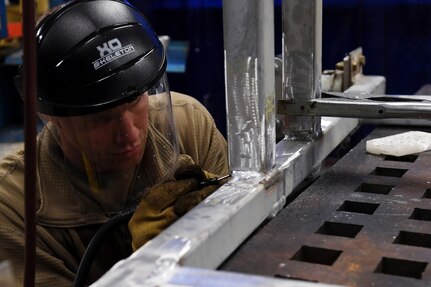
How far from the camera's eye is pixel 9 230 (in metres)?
1.55

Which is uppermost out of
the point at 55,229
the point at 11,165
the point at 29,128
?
the point at 29,128

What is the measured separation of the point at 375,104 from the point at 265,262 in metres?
0.46

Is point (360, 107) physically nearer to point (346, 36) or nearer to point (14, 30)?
point (346, 36)

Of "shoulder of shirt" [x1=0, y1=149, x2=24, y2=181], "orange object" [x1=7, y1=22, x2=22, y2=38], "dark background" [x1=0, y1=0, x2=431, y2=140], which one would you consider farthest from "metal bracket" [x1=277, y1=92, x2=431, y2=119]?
"orange object" [x1=7, y1=22, x2=22, y2=38]

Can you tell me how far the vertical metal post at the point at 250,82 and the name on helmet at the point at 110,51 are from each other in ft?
1.40

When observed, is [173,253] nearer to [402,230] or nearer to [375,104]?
[402,230]

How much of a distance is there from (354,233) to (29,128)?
519 mm

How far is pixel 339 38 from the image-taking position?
12.7ft

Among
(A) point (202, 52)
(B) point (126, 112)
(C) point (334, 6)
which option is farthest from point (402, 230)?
(A) point (202, 52)

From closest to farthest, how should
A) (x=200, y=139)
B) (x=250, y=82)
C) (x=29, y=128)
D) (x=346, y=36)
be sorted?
1. (x=29, y=128)
2. (x=250, y=82)
3. (x=200, y=139)
4. (x=346, y=36)

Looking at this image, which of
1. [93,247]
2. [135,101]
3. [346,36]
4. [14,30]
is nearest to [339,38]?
[346,36]

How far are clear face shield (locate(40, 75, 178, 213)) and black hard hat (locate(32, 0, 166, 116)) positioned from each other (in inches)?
1.3

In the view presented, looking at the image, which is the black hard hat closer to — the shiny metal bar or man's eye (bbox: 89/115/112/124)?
man's eye (bbox: 89/115/112/124)

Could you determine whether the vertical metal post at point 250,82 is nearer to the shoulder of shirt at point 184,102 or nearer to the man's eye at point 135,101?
the man's eye at point 135,101
